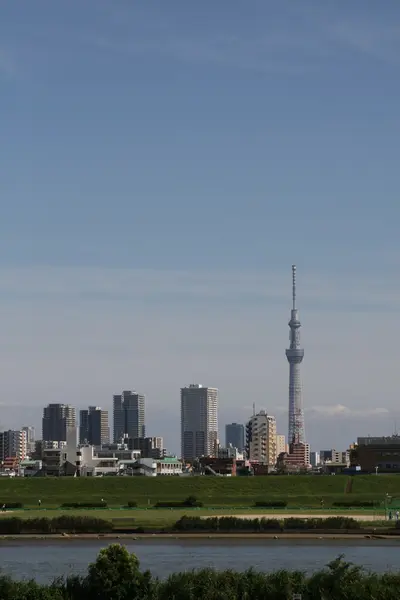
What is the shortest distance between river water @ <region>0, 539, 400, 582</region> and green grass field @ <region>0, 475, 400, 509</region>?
38.3m

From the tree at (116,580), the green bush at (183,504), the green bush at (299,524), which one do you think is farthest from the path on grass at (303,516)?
the tree at (116,580)

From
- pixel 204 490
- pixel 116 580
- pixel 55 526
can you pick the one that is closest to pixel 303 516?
pixel 55 526

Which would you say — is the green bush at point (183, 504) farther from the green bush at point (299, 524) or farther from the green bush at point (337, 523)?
the green bush at point (337, 523)

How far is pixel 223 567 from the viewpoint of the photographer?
236ft

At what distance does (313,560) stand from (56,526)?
30861 millimetres

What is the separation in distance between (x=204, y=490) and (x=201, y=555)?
69.4 meters

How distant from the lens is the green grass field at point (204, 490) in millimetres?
136750

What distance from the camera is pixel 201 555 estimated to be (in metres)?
80.3

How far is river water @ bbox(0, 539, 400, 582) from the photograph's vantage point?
72.2 m

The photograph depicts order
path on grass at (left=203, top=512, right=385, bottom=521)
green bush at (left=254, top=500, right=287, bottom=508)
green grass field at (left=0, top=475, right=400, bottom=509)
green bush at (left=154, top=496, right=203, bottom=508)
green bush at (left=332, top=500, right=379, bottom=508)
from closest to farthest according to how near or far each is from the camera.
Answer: path on grass at (left=203, top=512, right=385, bottom=521) → green bush at (left=254, top=500, right=287, bottom=508) → green bush at (left=332, top=500, right=379, bottom=508) → green bush at (left=154, top=496, right=203, bottom=508) → green grass field at (left=0, top=475, right=400, bottom=509)

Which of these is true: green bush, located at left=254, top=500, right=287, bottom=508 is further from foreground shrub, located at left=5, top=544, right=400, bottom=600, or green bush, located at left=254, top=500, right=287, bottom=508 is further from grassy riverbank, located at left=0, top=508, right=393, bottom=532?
foreground shrub, located at left=5, top=544, right=400, bottom=600

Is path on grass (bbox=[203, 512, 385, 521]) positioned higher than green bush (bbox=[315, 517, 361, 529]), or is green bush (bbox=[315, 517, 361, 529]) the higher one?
path on grass (bbox=[203, 512, 385, 521])

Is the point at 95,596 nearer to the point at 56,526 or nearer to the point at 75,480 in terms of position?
the point at 56,526

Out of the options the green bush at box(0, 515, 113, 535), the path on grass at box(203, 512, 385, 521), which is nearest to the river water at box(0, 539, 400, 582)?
the green bush at box(0, 515, 113, 535)
